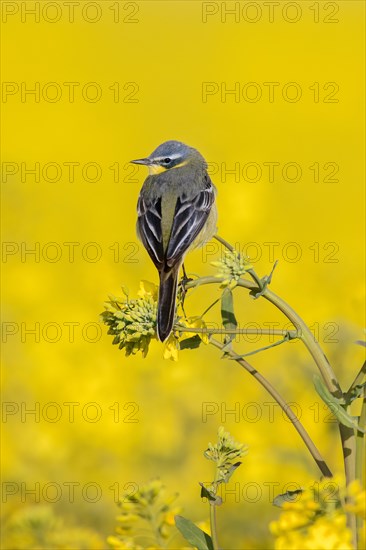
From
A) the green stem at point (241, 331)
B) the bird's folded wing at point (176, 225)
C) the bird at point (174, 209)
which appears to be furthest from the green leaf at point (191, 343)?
the bird's folded wing at point (176, 225)

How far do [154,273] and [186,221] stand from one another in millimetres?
1550

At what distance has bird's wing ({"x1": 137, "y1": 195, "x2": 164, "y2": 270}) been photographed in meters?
4.02

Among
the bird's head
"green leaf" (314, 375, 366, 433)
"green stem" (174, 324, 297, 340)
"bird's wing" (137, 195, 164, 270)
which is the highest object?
the bird's head

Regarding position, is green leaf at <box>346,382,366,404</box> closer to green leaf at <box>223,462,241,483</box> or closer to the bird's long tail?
green leaf at <box>223,462,241,483</box>

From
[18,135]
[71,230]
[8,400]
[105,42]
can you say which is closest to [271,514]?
[8,400]

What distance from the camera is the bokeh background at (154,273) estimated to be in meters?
4.36

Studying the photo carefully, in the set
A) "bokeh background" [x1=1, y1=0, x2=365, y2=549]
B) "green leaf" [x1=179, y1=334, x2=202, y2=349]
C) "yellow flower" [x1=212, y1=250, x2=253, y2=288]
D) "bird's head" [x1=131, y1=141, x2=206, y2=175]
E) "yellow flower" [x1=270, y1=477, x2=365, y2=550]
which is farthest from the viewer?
"bird's head" [x1=131, y1=141, x2=206, y2=175]

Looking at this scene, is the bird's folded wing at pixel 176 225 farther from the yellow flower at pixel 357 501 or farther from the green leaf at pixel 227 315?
the yellow flower at pixel 357 501

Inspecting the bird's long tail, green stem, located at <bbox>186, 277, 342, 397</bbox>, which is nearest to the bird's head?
the bird's long tail

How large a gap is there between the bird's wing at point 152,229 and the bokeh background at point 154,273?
2.23 ft

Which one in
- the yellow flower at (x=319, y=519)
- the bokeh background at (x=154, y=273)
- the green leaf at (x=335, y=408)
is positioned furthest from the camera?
the bokeh background at (x=154, y=273)

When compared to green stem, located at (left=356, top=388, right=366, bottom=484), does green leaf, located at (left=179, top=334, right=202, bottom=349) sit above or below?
above

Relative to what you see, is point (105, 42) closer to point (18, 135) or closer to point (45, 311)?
point (18, 135)

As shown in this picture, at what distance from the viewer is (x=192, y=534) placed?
2.29m
